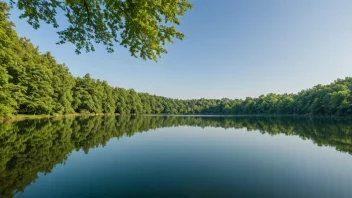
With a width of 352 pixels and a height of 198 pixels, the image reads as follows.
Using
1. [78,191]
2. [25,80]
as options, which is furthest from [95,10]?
[25,80]

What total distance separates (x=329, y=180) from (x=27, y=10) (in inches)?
545

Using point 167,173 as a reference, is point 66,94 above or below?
above

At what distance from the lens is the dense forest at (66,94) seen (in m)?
33.0

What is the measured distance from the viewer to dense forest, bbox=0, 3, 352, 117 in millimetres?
33031

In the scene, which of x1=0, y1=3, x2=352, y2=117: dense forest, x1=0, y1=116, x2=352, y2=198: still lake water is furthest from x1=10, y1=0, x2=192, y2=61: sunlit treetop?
x1=0, y1=3, x2=352, y2=117: dense forest

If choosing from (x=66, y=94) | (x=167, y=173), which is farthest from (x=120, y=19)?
(x=66, y=94)

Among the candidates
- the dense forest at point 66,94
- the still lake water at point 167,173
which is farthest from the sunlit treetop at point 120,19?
the dense forest at point 66,94

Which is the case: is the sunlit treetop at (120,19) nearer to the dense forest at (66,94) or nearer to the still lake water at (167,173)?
the still lake water at (167,173)

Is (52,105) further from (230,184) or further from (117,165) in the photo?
(230,184)

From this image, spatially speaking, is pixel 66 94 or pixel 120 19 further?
pixel 66 94

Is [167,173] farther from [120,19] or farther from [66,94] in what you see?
[66,94]

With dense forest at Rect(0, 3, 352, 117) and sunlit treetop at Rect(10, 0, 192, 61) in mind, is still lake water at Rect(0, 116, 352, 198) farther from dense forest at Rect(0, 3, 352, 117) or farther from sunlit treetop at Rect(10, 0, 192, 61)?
dense forest at Rect(0, 3, 352, 117)

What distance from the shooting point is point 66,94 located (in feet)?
194

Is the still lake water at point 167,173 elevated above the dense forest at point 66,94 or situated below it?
below
